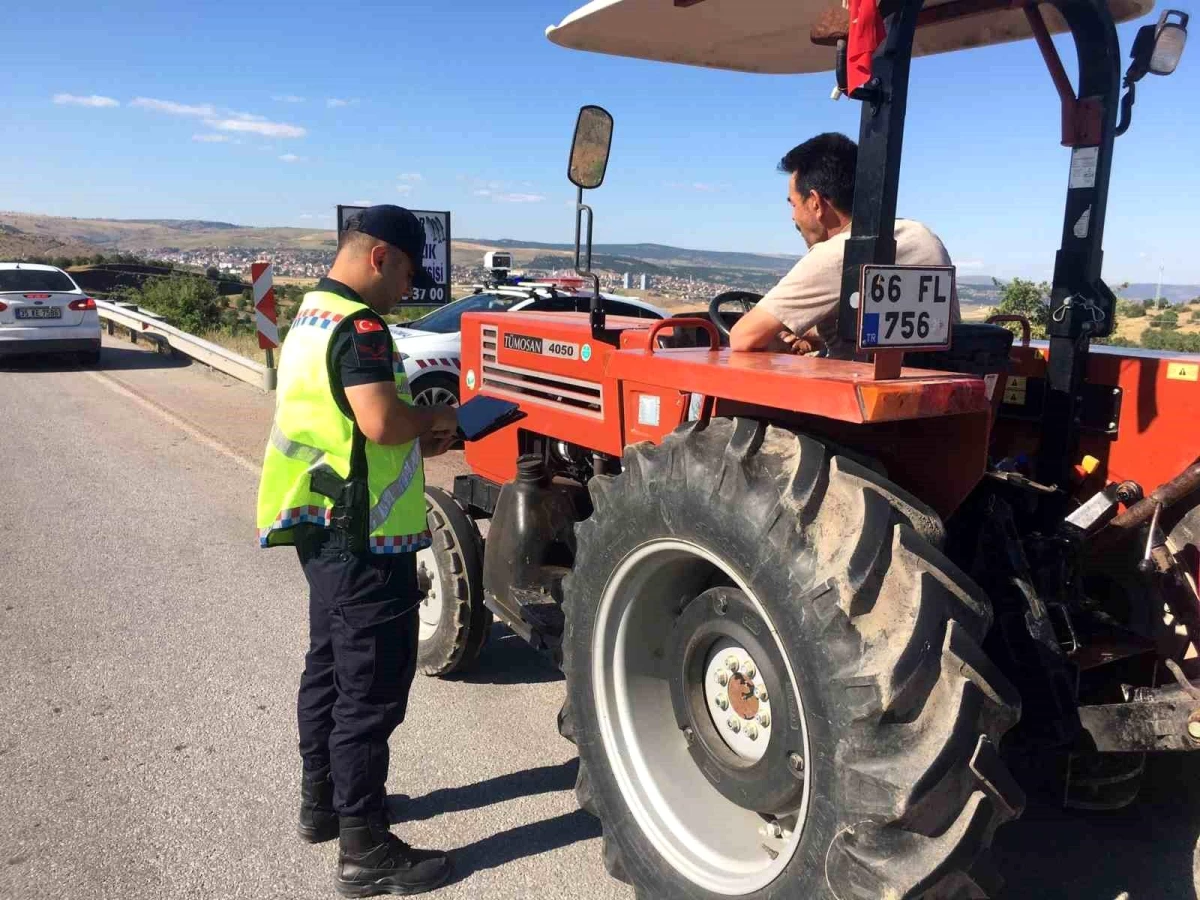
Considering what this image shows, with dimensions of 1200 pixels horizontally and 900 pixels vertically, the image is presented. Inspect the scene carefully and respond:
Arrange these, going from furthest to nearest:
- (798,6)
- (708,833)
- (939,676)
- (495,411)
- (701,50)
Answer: (701,50), (495,411), (798,6), (708,833), (939,676)

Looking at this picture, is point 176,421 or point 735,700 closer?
point 735,700

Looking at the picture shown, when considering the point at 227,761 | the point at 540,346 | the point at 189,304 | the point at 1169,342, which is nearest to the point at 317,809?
the point at 227,761

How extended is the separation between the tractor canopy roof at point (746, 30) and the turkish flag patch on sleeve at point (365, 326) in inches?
55.9

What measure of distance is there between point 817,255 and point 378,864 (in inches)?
90.2

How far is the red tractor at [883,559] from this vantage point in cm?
200

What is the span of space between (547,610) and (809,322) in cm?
165

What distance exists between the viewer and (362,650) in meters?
2.95

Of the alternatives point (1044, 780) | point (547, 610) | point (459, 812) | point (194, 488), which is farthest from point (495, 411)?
point (194, 488)

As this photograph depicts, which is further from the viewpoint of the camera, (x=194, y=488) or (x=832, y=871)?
(x=194, y=488)

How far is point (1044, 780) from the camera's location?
293 cm

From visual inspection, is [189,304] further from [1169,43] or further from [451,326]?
[1169,43]

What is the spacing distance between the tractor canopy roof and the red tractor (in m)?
0.02

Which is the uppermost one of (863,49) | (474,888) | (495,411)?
(863,49)

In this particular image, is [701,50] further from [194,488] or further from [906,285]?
[194,488]
